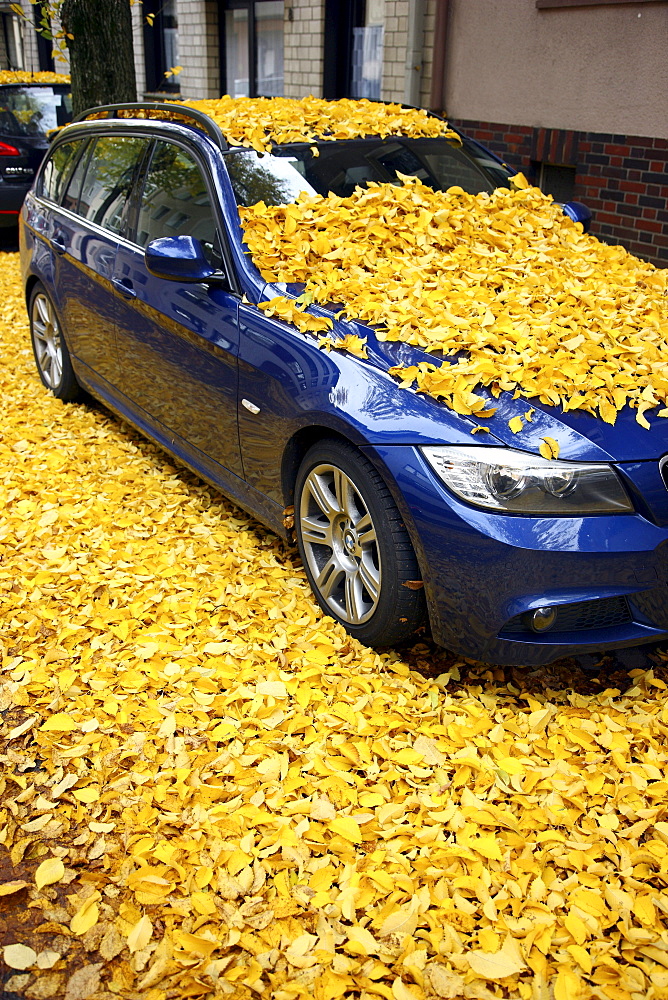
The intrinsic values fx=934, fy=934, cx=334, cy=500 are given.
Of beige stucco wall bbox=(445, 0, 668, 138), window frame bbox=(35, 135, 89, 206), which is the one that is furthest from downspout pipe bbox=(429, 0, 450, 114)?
window frame bbox=(35, 135, 89, 206)

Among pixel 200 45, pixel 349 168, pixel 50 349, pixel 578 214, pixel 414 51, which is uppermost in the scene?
pixel 200 45

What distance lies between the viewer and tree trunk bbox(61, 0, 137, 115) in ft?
25.9

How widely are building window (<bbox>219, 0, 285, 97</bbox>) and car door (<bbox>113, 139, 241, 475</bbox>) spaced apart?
387 inches

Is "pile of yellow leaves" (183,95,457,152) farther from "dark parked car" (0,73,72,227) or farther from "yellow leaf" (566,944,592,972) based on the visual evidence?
"dark parked car" (0,73,72,227)

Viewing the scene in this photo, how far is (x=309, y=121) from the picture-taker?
186 inches

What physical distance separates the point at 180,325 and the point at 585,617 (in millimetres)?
2231

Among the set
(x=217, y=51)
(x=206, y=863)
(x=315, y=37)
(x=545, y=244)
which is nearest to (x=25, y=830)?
(x=206, y=863)

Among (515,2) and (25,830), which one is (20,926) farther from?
(515,2)

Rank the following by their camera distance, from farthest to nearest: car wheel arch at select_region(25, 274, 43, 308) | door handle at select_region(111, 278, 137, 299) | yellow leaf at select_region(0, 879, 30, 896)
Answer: car wheel arch at select_region(25, 274, 43, 308) < door handle at select_region(111, 278, 137, 299) < yellow leaf at select_region(0, 879, 30, 896)

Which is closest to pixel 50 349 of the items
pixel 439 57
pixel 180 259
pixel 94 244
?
pixel 94 244

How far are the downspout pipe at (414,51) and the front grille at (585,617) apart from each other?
26.3ft

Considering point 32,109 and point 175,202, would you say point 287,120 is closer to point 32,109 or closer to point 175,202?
point 175,202

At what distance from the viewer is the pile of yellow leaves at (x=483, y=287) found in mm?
3098

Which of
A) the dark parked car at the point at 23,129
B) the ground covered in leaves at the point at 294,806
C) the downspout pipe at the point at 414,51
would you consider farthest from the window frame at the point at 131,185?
the dark parked car at the point at 23,129
